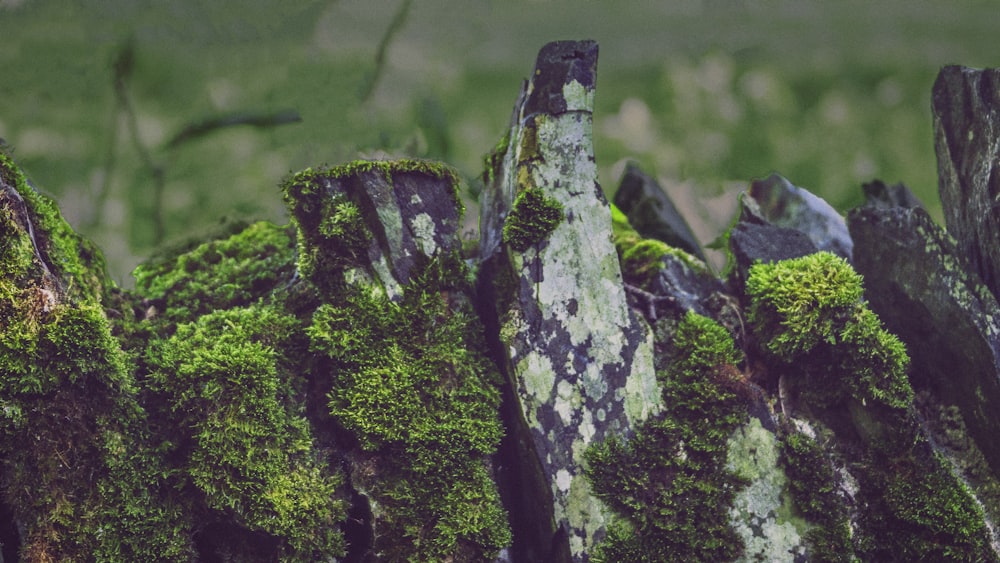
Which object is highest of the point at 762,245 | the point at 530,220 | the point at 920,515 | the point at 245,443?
the point at 530,220

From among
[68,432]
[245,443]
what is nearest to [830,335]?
[245,443]

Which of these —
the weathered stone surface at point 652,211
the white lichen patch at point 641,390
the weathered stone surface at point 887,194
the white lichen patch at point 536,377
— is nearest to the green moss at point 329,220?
the white lichen patch at point 536,377

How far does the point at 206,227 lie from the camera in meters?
3.95

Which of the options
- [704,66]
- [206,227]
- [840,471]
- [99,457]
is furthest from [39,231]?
[840,471]

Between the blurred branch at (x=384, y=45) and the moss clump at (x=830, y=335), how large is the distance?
1.84 meters

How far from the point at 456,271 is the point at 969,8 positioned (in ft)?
7.26

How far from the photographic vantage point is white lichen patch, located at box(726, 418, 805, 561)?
2.65 meters

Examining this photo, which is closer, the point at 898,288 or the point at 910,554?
the point at 910,554

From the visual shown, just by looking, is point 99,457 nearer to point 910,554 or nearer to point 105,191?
point 105,191

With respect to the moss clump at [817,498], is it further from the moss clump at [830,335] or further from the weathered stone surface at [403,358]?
the weathered stone surface at [403,358]

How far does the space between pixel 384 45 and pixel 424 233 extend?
828 millimetres

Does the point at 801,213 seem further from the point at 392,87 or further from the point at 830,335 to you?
the point at 392,87

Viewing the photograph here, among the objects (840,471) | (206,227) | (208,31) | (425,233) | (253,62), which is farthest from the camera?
(206,227)

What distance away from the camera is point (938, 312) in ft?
9.61
